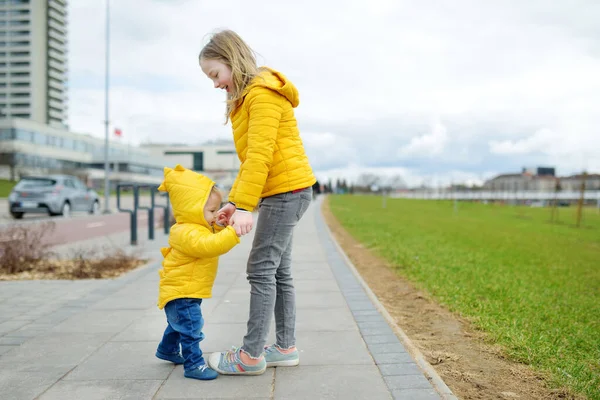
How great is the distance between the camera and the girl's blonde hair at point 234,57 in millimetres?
2914

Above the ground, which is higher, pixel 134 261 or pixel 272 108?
pixel 272 108

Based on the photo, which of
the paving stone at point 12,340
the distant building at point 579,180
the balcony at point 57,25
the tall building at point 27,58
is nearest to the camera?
the paving stone at point 12,340

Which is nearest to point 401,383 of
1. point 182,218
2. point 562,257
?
point 182,218

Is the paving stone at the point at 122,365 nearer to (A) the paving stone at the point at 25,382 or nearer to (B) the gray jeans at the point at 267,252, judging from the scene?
(A) the paving stone at the point at 25,382

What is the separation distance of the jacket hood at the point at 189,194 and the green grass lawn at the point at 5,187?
146 ft

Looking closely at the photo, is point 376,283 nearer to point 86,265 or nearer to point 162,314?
point 162,314

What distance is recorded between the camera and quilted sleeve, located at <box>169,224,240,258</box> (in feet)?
9.52

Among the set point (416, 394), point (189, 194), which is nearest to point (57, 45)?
point (189, 194)

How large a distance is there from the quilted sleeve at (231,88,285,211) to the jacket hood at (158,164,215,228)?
30cm

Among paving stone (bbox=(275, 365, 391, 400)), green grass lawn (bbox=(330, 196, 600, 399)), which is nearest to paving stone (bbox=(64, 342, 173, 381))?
paving stone (bbox=(275, 365, 391, 400))

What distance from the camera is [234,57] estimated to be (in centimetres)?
291

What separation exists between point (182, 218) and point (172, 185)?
0.19m

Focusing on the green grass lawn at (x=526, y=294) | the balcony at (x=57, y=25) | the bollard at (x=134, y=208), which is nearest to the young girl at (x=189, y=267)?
the green grass lawn at (x=526, y=294)

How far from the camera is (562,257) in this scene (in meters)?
10.9
